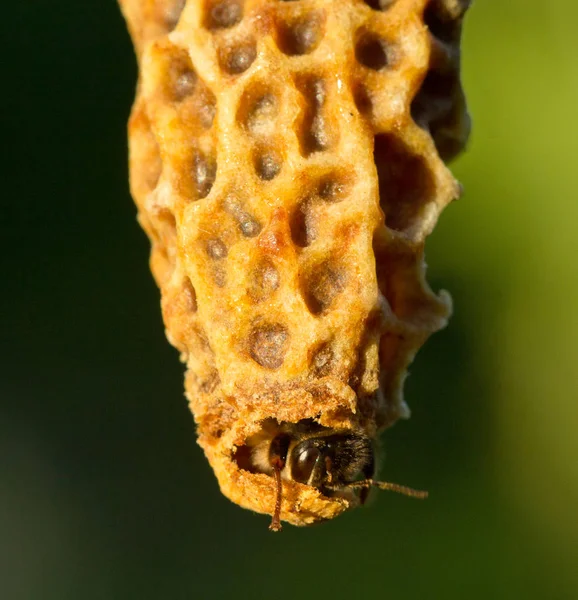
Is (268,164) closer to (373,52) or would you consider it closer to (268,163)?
(268,163)

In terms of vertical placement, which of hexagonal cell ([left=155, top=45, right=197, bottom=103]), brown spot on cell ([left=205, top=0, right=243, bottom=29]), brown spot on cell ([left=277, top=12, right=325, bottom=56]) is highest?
brown spot on cell ([left=205, top=0, right=243, bottom=29])

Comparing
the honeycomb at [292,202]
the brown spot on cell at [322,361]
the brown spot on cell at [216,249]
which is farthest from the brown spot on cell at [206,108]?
the brown spot on cell at [322,361]

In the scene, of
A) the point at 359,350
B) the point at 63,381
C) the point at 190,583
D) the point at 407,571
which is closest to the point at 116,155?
the point at 63,381

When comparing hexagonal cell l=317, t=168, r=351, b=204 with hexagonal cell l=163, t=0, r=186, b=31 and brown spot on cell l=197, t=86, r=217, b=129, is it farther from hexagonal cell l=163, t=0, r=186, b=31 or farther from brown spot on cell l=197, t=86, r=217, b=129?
hexagonal cell l=163, t=0, r=186, b=31

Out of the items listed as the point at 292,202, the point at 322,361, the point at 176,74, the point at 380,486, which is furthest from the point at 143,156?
the point at 380,486

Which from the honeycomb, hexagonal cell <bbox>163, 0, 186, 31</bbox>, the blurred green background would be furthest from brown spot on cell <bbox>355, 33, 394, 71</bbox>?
the blurred green background

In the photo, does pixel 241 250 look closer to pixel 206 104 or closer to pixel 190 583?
pixel 206 104
